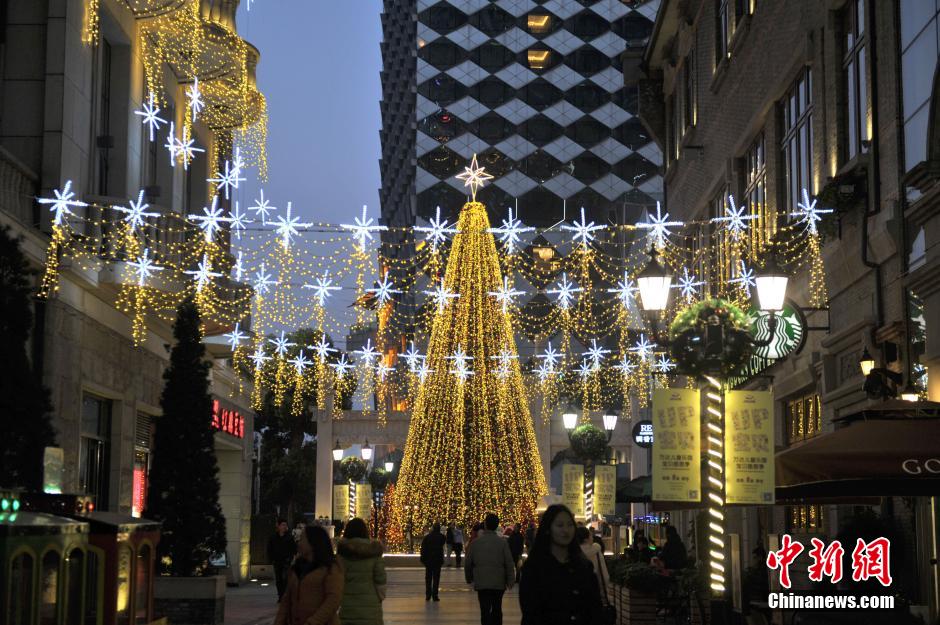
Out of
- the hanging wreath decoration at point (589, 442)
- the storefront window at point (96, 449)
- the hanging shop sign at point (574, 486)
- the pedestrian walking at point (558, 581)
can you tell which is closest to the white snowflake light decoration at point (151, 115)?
the storefront window at point (96, 449)

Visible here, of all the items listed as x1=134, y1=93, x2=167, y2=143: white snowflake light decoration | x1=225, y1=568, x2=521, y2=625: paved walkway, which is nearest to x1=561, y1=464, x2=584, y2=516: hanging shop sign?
x1=225, y1=568, x2=521, y2=625: paved walkway

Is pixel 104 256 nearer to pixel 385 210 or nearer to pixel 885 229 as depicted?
pixel 885 229

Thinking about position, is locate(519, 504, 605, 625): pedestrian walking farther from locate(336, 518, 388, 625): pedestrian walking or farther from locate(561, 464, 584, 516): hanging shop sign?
locate(561, 464, 584, 516): hanging shop sign

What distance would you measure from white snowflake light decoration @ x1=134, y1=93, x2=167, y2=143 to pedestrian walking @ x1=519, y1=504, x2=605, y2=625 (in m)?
18.0

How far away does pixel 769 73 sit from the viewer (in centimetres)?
2742

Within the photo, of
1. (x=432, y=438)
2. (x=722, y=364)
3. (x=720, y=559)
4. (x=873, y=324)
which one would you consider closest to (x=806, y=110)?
(x=873, y=324)

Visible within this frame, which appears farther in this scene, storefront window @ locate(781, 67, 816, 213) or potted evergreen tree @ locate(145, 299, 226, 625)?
storefront window @ locate(781, 67, 816, 213)

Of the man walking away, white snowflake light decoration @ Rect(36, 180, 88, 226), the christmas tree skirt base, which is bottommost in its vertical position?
the christmas tree skirt base

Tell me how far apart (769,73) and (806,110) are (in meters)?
3.00

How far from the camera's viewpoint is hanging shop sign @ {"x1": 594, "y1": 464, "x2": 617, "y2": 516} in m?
30.4

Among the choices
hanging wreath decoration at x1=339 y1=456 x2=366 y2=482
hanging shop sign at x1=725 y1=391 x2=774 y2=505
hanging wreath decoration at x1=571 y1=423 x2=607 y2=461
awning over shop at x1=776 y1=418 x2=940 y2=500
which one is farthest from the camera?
hanging wreath decoration at x1=339 y1=456 x2=366 y2=482

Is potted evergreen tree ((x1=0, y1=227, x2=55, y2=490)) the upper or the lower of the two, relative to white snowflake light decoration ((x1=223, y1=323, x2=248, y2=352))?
lower

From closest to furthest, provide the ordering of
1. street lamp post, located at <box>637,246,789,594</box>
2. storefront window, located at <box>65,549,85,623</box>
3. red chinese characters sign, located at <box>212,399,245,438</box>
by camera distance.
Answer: storefront window, located at <box>65,549,85,623</box>, street lamp post, located at <box>637,246,789,594</box>, red chinese characters sign, located at <box>212,399,245,438</box>

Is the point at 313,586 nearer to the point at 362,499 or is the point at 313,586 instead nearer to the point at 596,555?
the point at 596,555
